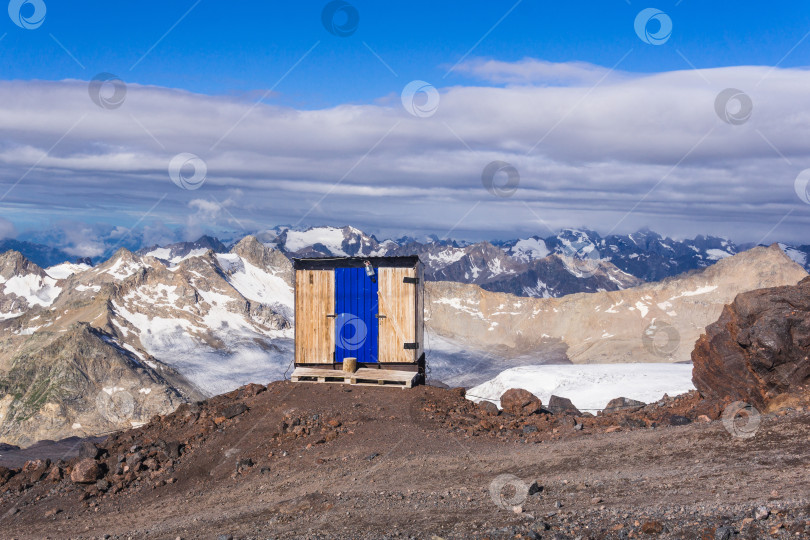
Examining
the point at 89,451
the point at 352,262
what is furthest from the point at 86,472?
the point at 352,262

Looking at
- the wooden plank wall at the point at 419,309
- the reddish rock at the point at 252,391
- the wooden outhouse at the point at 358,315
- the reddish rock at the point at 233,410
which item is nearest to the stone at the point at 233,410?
the reddish rock at the point at 233,410

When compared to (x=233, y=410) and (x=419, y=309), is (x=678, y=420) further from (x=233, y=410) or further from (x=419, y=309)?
(x=233, y=410)

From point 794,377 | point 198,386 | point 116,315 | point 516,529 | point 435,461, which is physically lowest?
point 516,529

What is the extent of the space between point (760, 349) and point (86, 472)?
17.2m

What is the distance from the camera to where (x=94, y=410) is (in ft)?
359

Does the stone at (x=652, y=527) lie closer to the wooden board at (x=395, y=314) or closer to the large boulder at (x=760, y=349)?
the large boulder at (x=760, y=349)

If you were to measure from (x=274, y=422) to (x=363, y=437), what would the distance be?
2.89m

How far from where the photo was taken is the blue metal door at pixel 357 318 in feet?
69.2

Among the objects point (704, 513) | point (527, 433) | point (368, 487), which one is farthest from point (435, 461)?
point (704, 513)

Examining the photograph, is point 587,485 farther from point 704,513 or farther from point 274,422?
point 274,422

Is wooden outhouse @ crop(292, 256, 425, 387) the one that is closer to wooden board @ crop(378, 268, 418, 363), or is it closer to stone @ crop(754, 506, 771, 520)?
wooden board @ crop(378, 268, 418, 363)

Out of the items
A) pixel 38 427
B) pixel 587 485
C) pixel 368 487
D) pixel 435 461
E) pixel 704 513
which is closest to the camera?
pixel 704 513

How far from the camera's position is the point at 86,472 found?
1575 cm

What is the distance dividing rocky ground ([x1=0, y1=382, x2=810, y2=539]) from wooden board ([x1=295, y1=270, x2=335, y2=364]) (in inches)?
55.0
